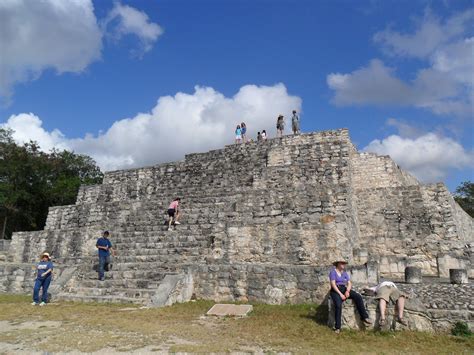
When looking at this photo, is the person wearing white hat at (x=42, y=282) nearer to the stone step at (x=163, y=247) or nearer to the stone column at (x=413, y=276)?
the stone step at (x=163, y=247)

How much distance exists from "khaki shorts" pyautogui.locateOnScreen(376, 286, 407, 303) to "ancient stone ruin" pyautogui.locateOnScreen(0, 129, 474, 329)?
32 cm

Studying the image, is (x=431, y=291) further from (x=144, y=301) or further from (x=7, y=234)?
(x=7, y=234)

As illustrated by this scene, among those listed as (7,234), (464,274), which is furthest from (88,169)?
(464,274)

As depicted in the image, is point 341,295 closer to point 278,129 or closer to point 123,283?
point 123,283

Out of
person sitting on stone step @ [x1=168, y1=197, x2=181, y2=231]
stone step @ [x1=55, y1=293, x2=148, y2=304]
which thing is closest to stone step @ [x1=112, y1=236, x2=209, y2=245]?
person sitting on stone step @ [x1=168, y1=197, x2=181, y2=231]

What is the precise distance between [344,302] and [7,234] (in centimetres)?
3305

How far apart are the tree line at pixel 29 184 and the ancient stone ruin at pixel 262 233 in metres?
12.3

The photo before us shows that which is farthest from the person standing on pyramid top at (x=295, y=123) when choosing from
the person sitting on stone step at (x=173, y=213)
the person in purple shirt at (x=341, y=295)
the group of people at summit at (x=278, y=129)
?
the person in purple shirt at (x=341, y=295)

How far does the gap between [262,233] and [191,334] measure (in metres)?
4.55

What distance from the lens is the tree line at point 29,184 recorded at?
1060 inches

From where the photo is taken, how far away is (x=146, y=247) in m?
11.9

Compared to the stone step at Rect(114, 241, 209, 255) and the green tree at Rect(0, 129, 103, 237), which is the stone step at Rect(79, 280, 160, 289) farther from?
the green tree at Rect(0, 129, 103, 237)

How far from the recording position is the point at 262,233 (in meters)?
10.3

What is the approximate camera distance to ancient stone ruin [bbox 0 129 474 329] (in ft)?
28.4
